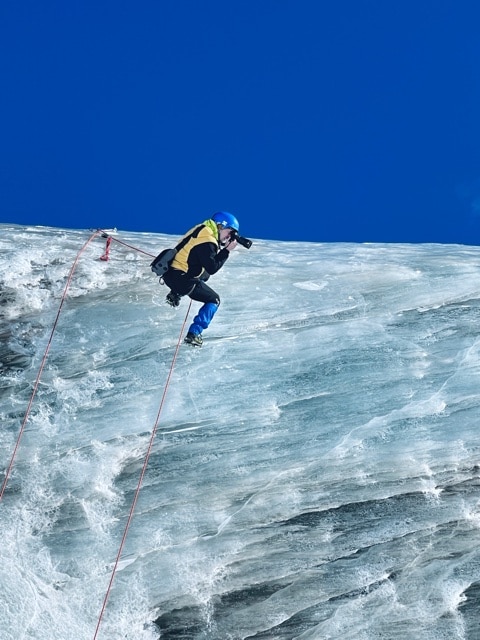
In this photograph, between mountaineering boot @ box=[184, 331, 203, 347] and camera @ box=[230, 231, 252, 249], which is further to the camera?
camera @ box=[230, 231, 252, 249]

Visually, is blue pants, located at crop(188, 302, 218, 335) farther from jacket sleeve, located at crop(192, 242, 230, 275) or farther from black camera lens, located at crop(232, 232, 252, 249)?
black camera lens, located at crop(232, 232, 252, 249)

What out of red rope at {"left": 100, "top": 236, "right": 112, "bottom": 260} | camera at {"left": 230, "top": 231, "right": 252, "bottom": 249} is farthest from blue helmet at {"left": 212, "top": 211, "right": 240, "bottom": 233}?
red rope at {"left": 100, "top": 236, "right": 112, "bottom": 260}

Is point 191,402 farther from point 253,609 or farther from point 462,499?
point 462,499

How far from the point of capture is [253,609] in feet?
15.9

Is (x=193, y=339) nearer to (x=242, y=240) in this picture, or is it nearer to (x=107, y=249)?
(x=242, y=240)

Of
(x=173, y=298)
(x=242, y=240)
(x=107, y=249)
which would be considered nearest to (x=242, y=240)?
(x=242, y=240)

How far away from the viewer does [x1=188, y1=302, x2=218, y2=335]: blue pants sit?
605 centimetres

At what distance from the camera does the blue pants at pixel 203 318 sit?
6.05 metres


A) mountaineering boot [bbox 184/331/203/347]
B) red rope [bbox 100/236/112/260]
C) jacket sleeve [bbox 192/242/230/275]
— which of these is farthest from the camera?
red rope [bbox 100/236/112/260]

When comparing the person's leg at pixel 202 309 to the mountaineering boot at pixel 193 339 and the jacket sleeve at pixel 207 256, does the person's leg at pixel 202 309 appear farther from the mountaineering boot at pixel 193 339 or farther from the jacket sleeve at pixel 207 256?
the jacket sleeve at pixel 207 256

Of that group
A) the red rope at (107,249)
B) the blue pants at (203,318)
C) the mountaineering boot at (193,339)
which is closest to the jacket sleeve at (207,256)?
the blue pants at (203,318)

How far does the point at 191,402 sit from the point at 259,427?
1.87 ft

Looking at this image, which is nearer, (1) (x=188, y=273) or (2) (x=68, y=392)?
(2) (x=68, y=392)

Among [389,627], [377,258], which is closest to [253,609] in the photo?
[389,627]
